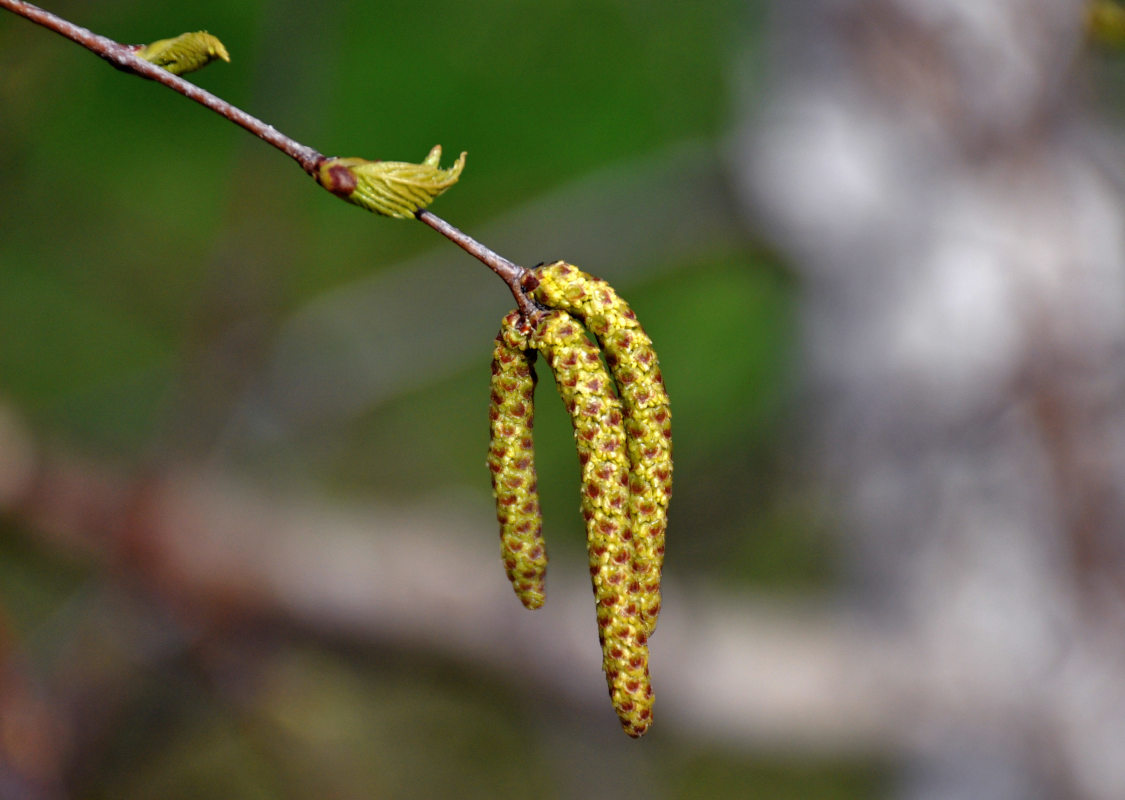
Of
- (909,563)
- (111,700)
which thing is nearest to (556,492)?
(909,563)

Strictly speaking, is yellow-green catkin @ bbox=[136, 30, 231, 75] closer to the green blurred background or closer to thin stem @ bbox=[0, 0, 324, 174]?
thin stem @ bbox=[0, 0, 324, 174]

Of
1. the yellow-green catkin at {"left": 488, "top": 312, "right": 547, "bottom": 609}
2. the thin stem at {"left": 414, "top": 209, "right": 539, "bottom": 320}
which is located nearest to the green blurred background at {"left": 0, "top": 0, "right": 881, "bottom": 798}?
the yellow-green catkin at {"left": 488, "top": 312, "right": 547, "bottom": 609}

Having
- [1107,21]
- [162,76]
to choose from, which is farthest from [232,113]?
[1107,21]

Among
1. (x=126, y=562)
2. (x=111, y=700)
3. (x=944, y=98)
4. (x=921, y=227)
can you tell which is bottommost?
(x=111, y=700)

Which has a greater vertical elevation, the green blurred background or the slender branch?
the green blurred background

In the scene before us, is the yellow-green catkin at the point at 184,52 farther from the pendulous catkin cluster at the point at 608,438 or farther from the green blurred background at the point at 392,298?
the green blurred background at the point at 392,298

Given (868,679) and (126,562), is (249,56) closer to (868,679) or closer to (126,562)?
(126,562)

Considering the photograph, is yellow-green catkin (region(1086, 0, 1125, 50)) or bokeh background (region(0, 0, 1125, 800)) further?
bokeh background (region(0, 0, 1125, 800))

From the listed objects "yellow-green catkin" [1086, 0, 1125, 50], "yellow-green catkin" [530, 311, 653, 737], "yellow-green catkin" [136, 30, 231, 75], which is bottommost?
"yellow-green catkin" [530, 311, 653, 737]
